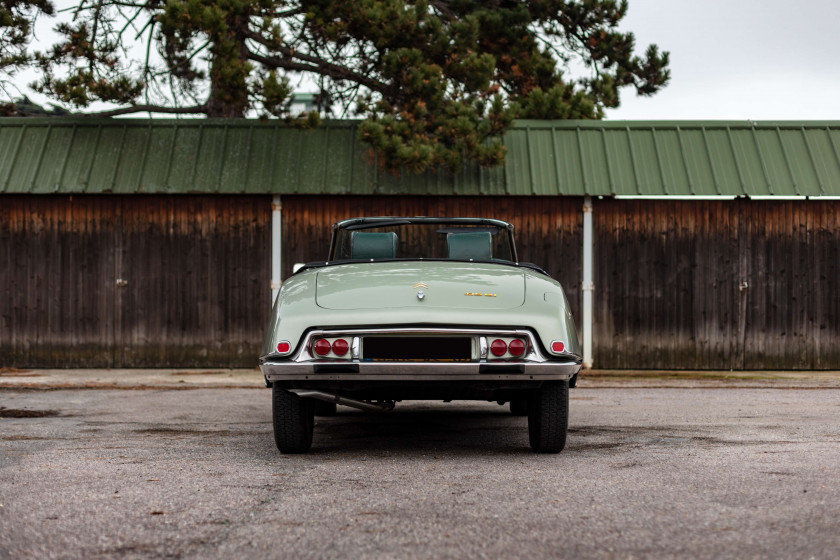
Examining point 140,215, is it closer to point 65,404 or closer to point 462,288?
point 65,404

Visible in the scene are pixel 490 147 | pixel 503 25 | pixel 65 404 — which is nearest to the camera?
pixel 65 404

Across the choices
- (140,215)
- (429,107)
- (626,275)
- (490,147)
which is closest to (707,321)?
A: (626,275)

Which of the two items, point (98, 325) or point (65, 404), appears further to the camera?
point (98, 325)

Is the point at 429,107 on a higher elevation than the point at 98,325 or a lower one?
higher

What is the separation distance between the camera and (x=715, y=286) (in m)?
15.0

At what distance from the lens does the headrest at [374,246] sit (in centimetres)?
732

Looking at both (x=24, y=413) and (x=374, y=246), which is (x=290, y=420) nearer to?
(x=374, y=246)

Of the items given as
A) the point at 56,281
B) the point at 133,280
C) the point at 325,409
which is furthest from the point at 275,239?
the point at 325,409

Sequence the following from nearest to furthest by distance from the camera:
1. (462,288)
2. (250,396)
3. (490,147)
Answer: (462,288) → (250,396) → (490,147)

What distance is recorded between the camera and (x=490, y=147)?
14.4 metres

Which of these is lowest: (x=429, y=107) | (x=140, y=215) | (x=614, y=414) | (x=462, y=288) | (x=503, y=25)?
(x=614, y=414)

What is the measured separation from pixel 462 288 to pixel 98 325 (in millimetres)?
10288

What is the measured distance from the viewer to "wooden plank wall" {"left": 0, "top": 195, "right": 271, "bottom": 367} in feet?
49.0

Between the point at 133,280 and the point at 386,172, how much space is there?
14.0ft
